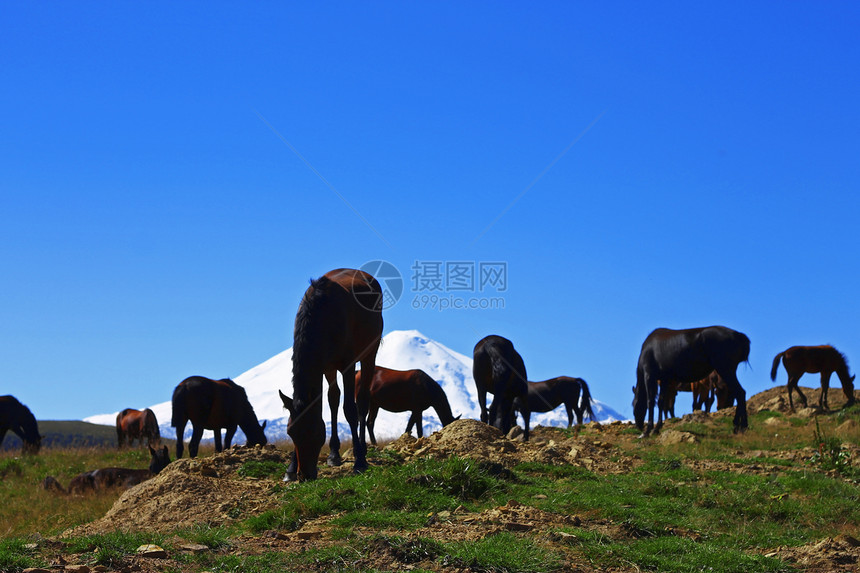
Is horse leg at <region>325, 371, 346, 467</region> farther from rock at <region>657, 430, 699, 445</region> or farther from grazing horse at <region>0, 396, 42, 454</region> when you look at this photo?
grazing horse at <region>0, 396, 42, 454</region>

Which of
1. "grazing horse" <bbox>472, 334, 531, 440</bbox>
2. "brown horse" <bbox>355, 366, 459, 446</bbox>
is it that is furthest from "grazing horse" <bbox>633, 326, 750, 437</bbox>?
"brown horse" <bbox>355, 366, 459, 446</bbox>

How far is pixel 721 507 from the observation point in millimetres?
10195

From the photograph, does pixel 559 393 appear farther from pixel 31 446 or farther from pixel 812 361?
pixel 31 446

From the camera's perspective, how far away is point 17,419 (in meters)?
28.6

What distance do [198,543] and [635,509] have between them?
187 inches

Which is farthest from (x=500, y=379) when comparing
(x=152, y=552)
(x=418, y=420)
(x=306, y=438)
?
(x=152, y=552)

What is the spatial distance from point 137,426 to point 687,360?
1794cm

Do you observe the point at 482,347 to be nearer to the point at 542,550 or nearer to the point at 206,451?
the point at 206,451

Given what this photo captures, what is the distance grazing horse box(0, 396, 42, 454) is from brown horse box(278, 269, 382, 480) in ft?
67.4

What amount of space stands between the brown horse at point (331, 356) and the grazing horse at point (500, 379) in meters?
7.90

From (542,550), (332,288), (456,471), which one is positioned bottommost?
(542,550)

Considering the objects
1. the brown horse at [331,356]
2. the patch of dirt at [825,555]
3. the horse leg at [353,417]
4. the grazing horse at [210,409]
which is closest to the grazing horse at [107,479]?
the grazing horse at [210,409]

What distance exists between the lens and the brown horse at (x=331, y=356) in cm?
1055

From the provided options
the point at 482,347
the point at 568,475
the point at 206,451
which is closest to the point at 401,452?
the point at 568,475
